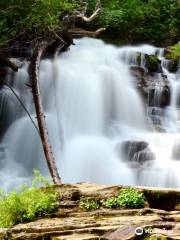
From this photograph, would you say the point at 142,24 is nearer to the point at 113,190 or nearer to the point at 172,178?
the point at 172,178

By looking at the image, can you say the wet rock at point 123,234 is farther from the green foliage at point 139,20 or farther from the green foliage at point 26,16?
the green foliage at point 139,20

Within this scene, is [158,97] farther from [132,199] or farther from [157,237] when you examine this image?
[157,237]

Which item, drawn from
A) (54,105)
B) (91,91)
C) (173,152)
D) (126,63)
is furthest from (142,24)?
(173,152)

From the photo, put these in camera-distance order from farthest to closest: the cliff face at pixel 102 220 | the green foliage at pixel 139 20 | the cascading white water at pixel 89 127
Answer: the green foliage at pixel 139 20, the cascading white water at pixel 89 127, the cliff face at pixel 102 220

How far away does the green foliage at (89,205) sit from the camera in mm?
7223

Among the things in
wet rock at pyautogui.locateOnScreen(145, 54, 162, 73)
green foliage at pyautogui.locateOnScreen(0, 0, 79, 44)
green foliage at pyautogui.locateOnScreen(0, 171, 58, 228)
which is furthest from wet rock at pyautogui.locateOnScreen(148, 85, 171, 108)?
green foliage at pyautogui.locateOnScreen(0, 171, 58, 228)

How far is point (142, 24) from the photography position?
980 inches

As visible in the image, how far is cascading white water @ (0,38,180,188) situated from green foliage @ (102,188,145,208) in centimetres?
530

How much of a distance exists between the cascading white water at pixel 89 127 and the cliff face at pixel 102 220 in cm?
518

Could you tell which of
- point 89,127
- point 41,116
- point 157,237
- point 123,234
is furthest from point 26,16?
point 157,237

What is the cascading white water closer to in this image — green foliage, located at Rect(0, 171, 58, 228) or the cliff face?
the cliff face

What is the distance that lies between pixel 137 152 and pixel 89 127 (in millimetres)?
2966

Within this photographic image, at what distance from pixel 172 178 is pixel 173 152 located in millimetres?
1881

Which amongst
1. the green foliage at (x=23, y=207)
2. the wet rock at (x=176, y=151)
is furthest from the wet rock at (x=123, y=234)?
the wet rock at (x=176, y=151)
